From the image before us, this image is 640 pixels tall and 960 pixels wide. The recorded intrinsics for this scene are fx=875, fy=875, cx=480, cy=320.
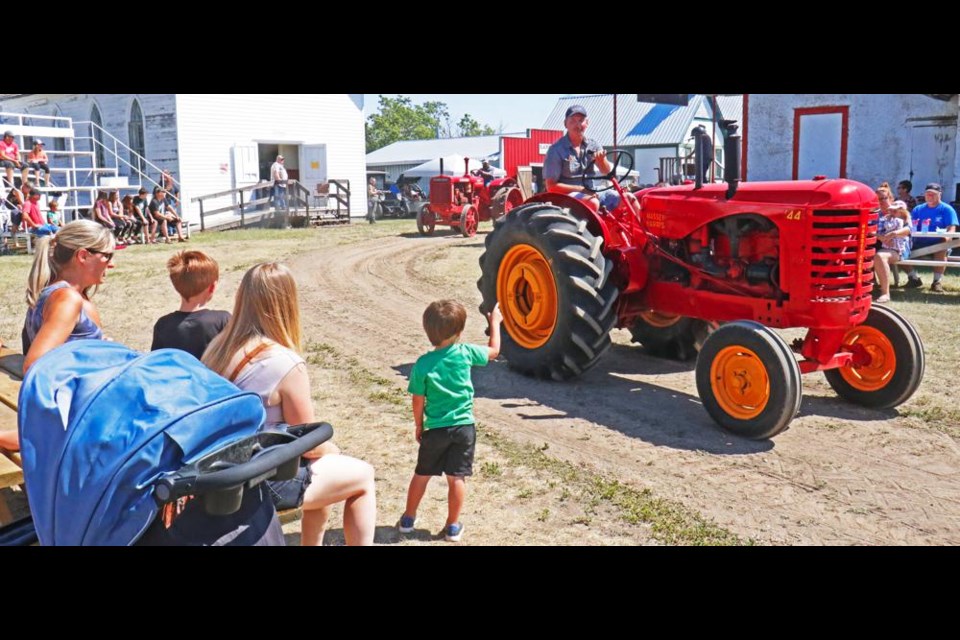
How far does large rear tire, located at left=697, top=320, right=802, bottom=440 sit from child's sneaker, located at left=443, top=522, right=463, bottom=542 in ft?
6.98

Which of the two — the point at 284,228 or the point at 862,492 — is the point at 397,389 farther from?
the point at 284,228

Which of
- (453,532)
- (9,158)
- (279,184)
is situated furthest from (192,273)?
(279,184)

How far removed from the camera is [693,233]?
6227 millimetres

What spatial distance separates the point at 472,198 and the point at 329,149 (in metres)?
7.18

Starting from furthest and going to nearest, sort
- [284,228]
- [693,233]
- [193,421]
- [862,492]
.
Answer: [284,228] → [693,233] → [862,492] → [193,421]

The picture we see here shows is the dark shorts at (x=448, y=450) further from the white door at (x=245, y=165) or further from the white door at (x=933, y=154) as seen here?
the white door at (x=245, y=165)

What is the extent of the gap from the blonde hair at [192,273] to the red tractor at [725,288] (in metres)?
2.93

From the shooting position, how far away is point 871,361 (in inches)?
234

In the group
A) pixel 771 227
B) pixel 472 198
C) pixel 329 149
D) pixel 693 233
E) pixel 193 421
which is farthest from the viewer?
pixel 329 149

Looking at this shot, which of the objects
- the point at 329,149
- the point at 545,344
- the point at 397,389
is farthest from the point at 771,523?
the point at 329,149

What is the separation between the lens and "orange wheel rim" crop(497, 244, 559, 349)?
6.80 metres

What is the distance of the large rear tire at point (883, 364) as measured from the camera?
5715 millimetres

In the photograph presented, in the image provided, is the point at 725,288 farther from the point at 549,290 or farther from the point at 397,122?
the point at 397,122

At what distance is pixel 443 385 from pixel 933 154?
627 inches
